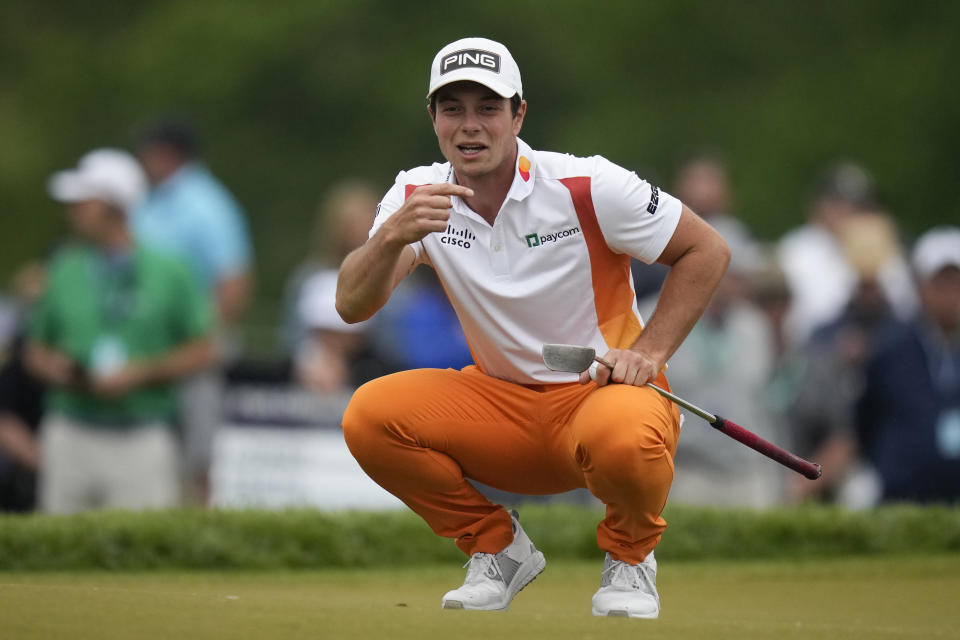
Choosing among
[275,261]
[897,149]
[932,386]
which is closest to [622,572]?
[932,386]

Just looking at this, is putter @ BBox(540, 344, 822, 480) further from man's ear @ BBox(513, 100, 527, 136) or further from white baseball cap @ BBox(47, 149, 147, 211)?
white baseball cap @ BBox(47, 149, 147, 211)

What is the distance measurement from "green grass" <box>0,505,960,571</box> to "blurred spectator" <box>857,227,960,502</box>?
36.0 inches

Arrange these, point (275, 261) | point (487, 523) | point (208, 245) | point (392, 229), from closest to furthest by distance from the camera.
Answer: point (392, 229), point (487, 523), point (208, 245), point (275, 261)

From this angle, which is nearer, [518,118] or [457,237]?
[457,237]

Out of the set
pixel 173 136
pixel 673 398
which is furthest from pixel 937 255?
pixel 173 136

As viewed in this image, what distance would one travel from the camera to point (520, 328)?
21.9 feet

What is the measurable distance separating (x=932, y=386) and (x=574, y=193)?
478 centimetres

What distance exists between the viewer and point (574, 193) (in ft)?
21.4

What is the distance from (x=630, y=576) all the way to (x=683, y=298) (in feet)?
3.45

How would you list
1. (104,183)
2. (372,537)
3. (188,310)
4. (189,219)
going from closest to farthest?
(372,537) < (104,183) < (188,310) < (189,219)

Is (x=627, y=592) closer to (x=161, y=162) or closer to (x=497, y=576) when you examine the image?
(x=497, y=576)

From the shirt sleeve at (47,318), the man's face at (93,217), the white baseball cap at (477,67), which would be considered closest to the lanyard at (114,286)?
the man's face at (93,217)

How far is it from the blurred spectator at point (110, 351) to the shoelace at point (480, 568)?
410 cm

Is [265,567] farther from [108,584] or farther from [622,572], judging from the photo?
[622,572]
